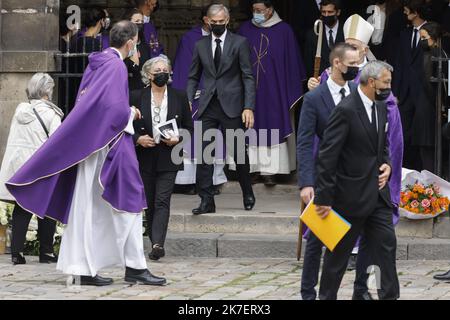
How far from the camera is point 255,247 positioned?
12.8m

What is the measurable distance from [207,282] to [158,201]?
1.29m

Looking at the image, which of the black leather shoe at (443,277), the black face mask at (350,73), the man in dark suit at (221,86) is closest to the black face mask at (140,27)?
the man in dark suit at (221,86)

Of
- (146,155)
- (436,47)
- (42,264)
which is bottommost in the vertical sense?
(42,264)

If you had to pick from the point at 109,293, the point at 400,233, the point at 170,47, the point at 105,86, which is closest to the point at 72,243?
the point at 109,293

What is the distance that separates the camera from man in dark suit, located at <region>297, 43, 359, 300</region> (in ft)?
32.2

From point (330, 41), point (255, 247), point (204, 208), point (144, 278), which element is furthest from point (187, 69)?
point (144, 278)

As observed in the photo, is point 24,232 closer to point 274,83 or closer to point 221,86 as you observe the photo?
point 221,86

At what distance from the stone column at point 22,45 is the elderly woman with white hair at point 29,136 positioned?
1982 millimetres

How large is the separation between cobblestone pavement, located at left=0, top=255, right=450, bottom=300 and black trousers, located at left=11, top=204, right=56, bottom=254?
0.17 m

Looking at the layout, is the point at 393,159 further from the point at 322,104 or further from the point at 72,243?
the point at 72,243

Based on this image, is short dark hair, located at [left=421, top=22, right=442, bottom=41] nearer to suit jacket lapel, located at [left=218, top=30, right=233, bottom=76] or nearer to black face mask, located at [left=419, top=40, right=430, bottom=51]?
black face mask, located at [left=419, top=40, right=430, bottom=51]

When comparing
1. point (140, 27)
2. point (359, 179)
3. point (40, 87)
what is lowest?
point (359, 179)

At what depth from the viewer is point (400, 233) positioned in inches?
514

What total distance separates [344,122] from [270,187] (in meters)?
5.82
